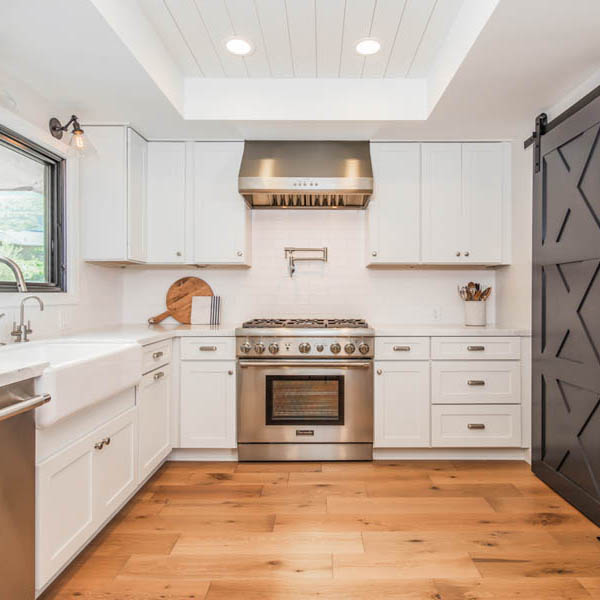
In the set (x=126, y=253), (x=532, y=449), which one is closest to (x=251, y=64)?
(x=126, y=253)

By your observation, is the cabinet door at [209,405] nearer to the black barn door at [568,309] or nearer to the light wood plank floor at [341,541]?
the light wood plank floor at [341,541]

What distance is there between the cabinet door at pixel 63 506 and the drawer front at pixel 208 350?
3.81ft

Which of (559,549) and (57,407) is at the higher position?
(57,407)

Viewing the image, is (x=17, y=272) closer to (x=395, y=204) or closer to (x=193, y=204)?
(x=193, y=204)

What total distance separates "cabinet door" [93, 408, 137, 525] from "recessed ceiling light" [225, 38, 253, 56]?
210 cm

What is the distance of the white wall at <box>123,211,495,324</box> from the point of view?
11.8 feet

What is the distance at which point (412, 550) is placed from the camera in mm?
1978

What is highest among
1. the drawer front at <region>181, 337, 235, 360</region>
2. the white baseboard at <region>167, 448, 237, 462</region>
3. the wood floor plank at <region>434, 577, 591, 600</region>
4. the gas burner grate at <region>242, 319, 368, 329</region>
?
the gas burner grate at <region>242, 319, 368, 329</region>

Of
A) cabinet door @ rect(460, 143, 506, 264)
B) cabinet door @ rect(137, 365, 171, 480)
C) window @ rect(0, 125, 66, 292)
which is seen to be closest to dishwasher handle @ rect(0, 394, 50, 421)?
cabinet door @ rect(137, 365, 171, 480)

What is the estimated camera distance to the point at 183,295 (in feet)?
11.8

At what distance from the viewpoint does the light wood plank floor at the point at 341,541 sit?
1.73 m

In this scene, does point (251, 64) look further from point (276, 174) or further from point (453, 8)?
point (453, 8)

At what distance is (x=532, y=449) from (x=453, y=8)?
2.65 m

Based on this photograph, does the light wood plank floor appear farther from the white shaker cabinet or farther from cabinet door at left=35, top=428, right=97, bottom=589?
the white shaker cabinet
